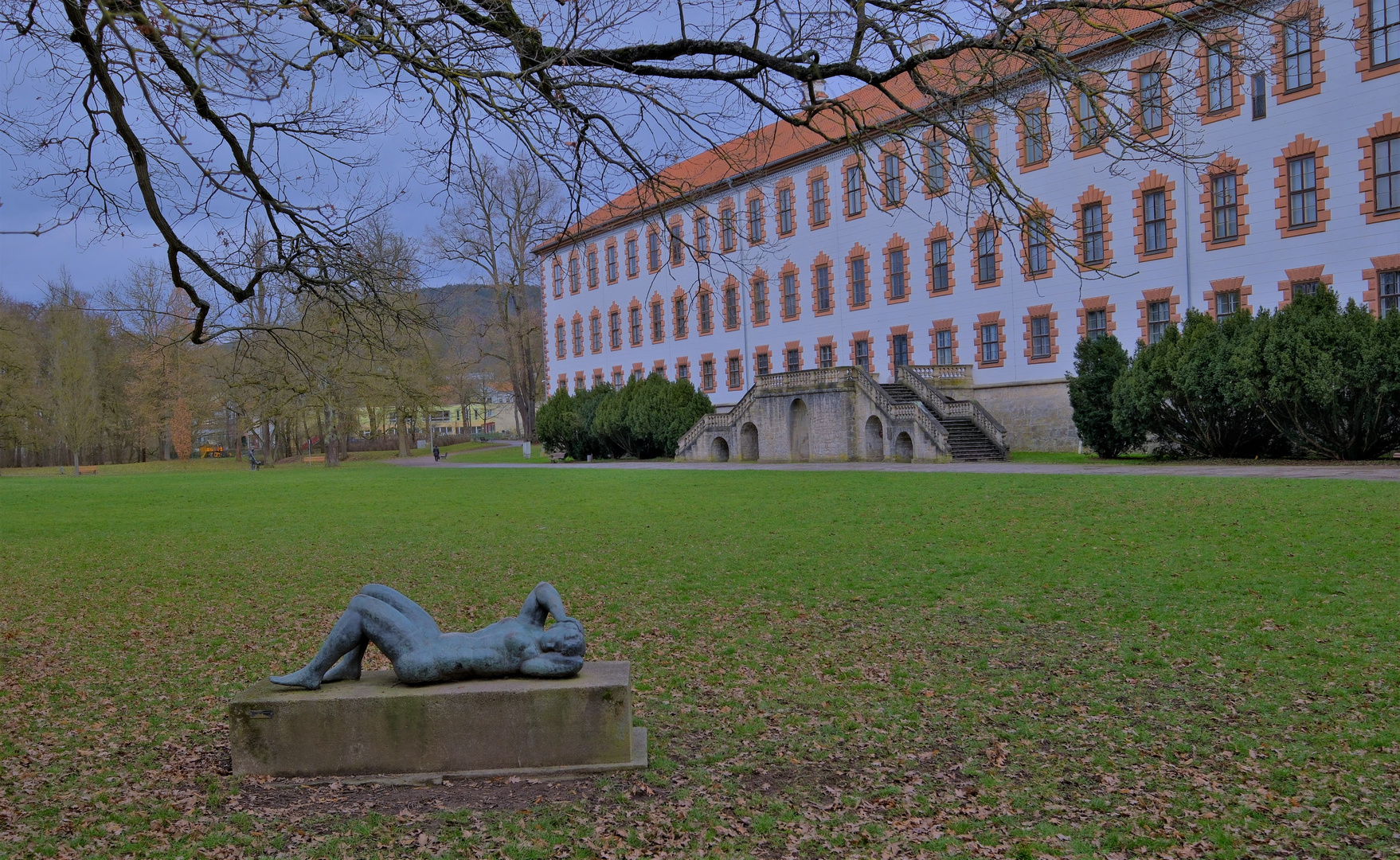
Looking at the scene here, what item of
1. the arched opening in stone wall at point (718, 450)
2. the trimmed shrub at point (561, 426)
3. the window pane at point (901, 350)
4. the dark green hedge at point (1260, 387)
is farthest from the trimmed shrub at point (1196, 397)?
the trimmed shrub at point (561, 426)

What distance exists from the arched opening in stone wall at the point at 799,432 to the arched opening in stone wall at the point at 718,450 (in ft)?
14.7

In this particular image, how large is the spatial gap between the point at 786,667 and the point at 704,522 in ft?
33.7

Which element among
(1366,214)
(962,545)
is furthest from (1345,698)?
(1366,214)

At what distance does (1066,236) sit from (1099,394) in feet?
53.9

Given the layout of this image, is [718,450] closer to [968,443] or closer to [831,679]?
[968,443]

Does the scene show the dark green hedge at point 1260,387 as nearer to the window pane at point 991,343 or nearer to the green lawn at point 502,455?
the window pane at point 991,343

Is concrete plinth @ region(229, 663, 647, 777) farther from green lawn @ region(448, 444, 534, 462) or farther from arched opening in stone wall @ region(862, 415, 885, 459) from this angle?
green lawn @ region(448, 444, 534, 462)

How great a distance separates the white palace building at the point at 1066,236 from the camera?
1120 inches

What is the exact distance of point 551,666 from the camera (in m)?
5.47

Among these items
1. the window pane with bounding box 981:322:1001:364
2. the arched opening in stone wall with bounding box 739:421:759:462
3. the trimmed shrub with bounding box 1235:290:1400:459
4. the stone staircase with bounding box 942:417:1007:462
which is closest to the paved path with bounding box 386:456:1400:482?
the trimmed shrub with bounding box 1235:290:1400:459

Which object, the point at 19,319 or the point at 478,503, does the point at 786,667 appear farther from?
the point at 19,319

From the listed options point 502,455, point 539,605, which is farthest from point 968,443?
point 502,455

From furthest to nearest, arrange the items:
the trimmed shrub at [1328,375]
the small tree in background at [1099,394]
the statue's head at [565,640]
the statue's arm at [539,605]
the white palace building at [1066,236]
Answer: the small tree in background at [1099,394] → the white palace building at [1066,236] → the trimmed shrub at [1328,375] → the statue's arm at [539,605] → the statue's head at [565,640]

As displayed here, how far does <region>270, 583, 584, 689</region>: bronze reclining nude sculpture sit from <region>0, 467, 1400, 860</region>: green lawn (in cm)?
60
